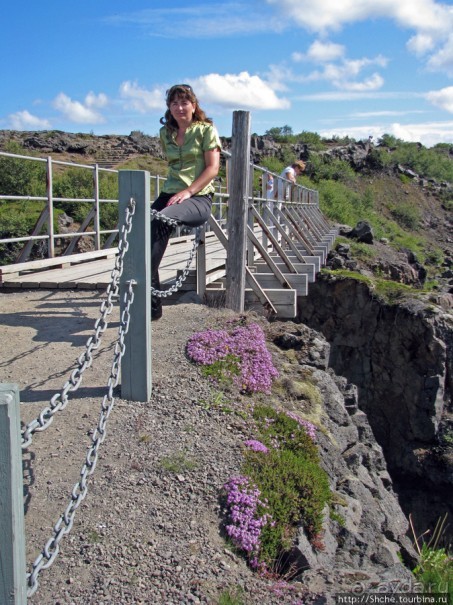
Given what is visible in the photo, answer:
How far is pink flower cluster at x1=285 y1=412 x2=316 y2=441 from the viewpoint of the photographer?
179 inches

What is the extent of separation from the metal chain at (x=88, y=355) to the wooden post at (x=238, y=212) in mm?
2682

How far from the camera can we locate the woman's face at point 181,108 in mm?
5551

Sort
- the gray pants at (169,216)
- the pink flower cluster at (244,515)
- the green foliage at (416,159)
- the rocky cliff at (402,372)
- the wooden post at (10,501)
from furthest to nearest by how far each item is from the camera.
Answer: the green foliage at (416,159)
the rocky cliff at (402,372)
the gray pants at (169,216)
the pink flower cluster at (244,515)
the wooden post at (10,501)

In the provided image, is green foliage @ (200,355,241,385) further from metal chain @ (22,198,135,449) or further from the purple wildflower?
metal chain @ (22,198,135,449)

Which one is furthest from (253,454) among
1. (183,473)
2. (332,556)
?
(332,556)

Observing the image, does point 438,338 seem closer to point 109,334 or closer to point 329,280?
point 329,280

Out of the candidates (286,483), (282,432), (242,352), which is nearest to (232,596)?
(286,483)

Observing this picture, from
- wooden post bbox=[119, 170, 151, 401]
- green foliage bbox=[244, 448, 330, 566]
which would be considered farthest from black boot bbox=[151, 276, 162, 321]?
green foliage bbox=[244, 448, 330, 566]

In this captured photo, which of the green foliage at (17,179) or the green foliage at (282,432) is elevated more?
the green foliage at (17,179)

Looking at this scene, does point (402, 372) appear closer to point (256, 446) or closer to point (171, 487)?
point (256, 446)

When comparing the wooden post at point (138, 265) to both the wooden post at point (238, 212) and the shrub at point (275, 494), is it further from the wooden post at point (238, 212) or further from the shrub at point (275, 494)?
the wooden post at point (238, 212)

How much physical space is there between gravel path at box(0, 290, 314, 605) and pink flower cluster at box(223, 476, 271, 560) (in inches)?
2.8

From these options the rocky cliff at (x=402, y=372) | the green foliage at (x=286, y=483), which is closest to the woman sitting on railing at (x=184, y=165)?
the green foliage at (x=286, y=483)

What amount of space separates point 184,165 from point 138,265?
1.97m
